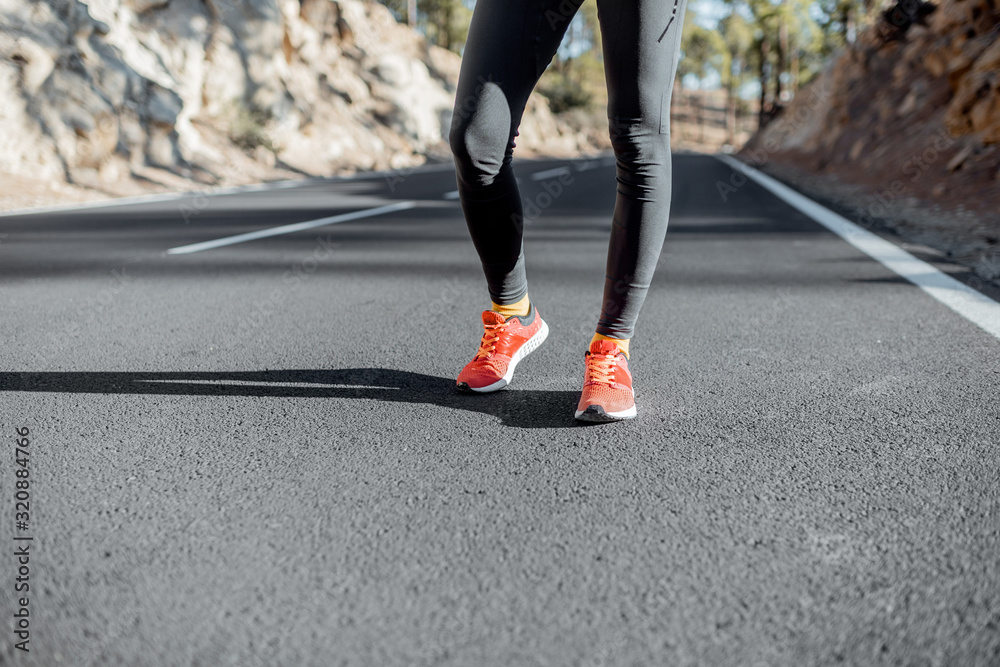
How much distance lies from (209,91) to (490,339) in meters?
Answer: 20.0

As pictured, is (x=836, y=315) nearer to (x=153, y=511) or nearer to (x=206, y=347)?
(x=206, y=347)

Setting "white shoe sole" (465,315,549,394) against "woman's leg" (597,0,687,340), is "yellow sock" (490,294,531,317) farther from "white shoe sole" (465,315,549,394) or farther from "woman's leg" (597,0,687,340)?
"woman's leg" (597,0,687,340)

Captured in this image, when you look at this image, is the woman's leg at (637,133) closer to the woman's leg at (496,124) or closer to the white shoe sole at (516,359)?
the woman's leg at (496,124)

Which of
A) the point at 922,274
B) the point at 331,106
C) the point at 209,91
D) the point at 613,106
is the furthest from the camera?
the point at 331,106

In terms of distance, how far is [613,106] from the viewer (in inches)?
83.8

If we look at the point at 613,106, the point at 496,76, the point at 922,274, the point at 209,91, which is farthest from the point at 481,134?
the point at 209,91

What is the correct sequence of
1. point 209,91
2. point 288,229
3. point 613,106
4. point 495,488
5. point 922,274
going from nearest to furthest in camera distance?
point 495,488, point 613,106, point 922,274, point 288,229, point 209,91

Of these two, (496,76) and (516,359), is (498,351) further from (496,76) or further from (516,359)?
(496,76)

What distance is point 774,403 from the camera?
7.65 feet

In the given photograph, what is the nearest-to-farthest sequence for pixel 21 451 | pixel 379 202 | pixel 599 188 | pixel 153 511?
1. pixel 153 511
2. pixel 21 451
3. pixel 379 202
4. pixel 599 188

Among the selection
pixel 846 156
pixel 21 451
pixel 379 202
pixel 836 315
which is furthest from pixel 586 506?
pixel 846 156

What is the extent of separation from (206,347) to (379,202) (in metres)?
6.96

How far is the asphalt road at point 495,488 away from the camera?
1262mm

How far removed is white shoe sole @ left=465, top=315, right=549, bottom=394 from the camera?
2.45 meters
